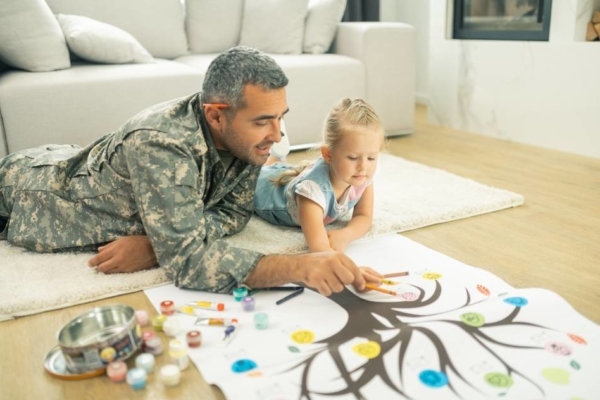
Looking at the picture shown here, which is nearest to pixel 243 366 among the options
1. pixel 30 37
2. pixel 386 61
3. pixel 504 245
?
pixel 504 245

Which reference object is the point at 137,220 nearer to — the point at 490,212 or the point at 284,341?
the point at 284,341

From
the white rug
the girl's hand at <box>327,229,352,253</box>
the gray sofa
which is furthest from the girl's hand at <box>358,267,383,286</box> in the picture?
the gray sofa

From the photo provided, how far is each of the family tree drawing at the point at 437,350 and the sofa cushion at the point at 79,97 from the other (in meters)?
1.58

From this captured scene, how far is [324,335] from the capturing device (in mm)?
1116

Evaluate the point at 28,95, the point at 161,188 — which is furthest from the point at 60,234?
the point at 28,95

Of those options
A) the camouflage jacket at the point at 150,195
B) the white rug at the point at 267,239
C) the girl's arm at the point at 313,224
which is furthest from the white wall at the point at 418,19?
the camouflage jacket at the point at 150,195

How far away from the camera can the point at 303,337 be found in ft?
3.67

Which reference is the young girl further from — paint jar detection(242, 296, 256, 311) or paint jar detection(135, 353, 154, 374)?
paint jar detection(135, 353, 154, 374)

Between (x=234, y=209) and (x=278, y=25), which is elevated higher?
(x=278, y=25)

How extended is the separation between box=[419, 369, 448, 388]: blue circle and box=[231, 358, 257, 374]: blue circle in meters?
0.30

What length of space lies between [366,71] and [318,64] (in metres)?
0.31

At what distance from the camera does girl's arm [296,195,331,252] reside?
147 cm

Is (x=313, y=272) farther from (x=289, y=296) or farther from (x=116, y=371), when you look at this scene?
(x=116, y=371)

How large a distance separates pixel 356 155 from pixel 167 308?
635 mm
